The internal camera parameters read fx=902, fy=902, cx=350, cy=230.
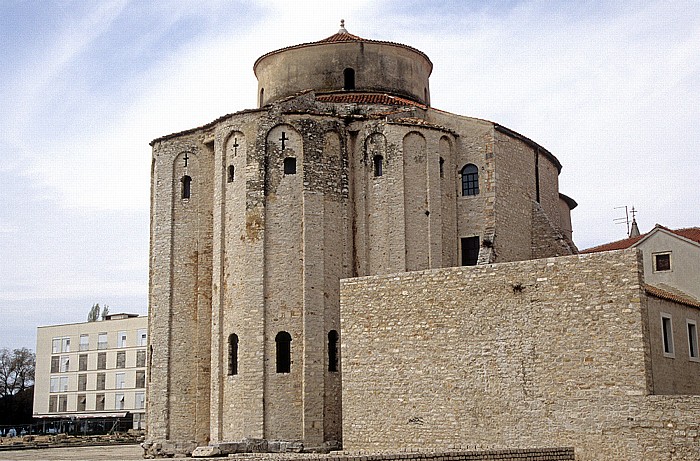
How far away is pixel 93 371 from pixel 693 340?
56450 mm

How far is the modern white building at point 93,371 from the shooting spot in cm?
6775

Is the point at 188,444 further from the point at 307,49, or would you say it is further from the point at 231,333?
the point at 307,49

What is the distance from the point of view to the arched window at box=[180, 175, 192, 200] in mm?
31609

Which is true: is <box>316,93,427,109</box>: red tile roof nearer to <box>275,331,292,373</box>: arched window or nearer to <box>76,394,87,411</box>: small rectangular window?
<box>275,331,292,373</box>: arched window

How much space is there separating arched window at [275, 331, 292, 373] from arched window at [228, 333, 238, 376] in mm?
1469

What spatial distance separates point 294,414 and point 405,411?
558 cm

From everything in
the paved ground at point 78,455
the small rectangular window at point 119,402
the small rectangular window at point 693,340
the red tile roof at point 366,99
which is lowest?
the paved ground at point 78,455

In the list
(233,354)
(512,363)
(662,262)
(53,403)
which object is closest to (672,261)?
(662,262)

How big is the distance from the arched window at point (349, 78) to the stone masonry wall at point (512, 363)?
10935 mm

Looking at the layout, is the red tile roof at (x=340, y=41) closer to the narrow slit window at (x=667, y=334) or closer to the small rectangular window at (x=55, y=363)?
the narrow slit window at (x=667, y=334)

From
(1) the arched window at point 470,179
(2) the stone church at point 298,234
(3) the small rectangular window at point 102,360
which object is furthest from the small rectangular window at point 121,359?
(1) the arched window at point 470,179

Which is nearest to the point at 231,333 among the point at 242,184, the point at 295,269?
the point at 295,269

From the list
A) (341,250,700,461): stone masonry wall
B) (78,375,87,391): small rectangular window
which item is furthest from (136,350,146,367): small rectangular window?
(341,250,700,461): stone masonry wall

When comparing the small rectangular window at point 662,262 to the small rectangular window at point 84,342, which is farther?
the small rectangular window at point 84,342
